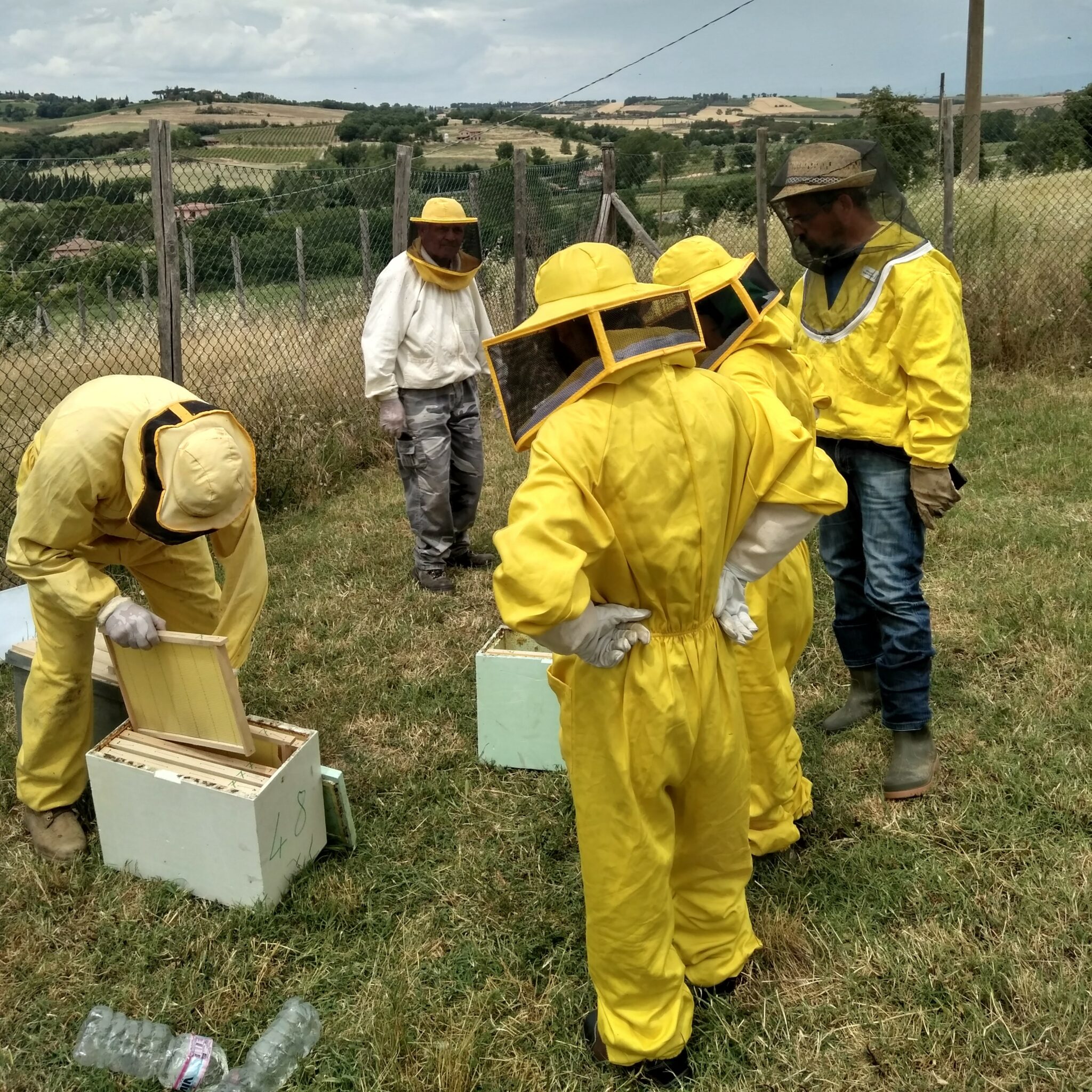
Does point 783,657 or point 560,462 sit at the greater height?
point 560,462

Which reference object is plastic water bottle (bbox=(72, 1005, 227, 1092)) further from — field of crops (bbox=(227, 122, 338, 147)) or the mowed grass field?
field of crops (bbox=(227, 122, 338, 147))

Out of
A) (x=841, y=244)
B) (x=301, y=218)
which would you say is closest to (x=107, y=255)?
(x=301, y=218)

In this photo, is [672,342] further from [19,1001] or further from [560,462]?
[19,1001]

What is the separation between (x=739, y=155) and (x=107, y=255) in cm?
695

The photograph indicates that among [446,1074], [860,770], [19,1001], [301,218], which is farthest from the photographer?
[301,218]

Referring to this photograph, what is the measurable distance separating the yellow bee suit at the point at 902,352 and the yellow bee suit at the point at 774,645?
0.76 ft

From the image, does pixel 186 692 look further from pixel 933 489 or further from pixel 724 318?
pixel 933 489

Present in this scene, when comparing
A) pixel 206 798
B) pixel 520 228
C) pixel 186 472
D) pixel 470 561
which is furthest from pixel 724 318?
pixel 520 228

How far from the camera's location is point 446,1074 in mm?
2387

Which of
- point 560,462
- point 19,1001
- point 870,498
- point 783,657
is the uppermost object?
point 560,462

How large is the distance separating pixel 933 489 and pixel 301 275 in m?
6.15

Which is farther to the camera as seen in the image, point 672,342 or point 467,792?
point 467,792

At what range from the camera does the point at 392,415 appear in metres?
5.27

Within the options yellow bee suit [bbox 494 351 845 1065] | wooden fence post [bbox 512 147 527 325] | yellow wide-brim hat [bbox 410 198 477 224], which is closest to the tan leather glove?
yellow bee suit [bbox 494 351 845 1065]
